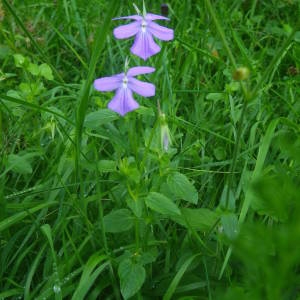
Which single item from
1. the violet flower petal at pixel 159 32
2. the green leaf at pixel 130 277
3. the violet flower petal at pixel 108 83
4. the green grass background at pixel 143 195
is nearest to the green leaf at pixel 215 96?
the green grass background at pixel 143 195

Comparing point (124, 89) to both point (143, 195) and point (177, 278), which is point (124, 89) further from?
point (177, 278)

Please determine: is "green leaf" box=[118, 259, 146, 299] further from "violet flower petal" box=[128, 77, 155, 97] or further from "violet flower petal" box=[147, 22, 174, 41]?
"violet flower petal" box=[147, 22, 174, 41]

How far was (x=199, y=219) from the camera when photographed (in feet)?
4.91

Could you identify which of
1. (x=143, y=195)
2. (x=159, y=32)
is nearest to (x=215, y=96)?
(x=159, y=32)

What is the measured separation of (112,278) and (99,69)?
3.85ft

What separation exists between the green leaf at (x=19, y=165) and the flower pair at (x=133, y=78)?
45cm

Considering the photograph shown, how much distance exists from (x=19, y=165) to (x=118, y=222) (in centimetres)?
42

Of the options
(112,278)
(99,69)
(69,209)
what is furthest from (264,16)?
(112,278)

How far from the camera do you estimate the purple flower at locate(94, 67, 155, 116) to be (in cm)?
133

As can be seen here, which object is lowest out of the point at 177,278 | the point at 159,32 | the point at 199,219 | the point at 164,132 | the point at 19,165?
the point at 177,278

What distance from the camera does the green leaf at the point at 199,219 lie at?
148 centimetres

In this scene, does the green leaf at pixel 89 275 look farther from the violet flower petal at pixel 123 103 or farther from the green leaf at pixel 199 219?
the violet flower petal at pixel 123 103

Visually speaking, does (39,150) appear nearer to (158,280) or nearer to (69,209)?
(69,209)

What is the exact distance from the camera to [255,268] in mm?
799
